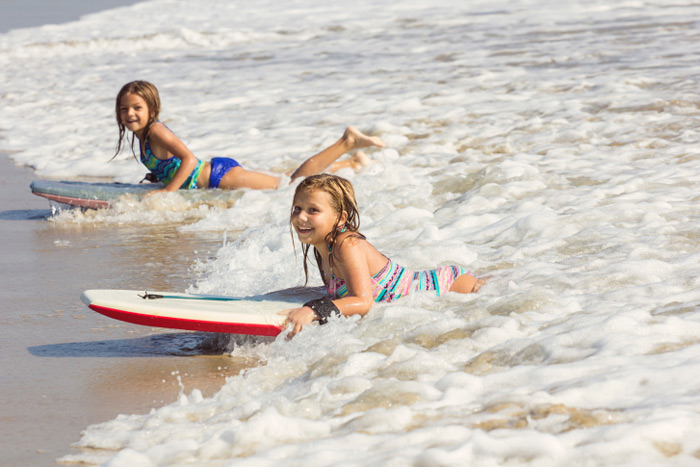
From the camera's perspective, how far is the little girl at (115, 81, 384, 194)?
722 centimetres

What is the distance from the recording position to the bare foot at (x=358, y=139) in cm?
714

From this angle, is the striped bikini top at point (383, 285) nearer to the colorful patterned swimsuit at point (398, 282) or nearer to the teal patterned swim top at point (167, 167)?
the colorful patterned swimsuit at point (398, 282)

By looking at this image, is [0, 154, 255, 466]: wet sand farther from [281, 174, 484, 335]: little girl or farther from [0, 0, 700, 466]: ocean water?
[281, 174, 484, 335]: little girl

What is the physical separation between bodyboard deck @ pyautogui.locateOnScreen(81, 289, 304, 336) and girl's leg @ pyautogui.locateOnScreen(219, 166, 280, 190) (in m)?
3.57

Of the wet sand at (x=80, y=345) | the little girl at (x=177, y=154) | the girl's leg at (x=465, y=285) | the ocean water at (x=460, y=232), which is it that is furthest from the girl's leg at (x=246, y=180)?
the girl's leg at (x=465, y=285)

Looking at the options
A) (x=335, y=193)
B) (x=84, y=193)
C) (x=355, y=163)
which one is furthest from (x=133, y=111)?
(x=335, y=193)

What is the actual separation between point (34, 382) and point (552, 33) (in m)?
14.4

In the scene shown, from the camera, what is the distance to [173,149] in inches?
292

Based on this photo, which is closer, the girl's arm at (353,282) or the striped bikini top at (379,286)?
the girl's arm at (353,282)

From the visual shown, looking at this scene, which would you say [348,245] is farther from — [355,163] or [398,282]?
[355,163]

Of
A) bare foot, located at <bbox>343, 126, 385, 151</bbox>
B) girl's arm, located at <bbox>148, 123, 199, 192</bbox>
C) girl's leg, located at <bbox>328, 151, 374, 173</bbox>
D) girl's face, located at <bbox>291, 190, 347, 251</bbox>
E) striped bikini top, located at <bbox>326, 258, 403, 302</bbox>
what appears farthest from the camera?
girl's leg, located at <bbox>328, 151, 374, 173</bbox>

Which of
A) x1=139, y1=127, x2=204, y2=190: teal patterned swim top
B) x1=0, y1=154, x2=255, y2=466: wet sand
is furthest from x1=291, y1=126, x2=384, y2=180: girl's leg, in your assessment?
x1=0, y1=154, x2=255, y2=466: wet sand

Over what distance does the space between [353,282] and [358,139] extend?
3267 millimetres

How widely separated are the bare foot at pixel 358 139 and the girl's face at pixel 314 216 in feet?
9.98
